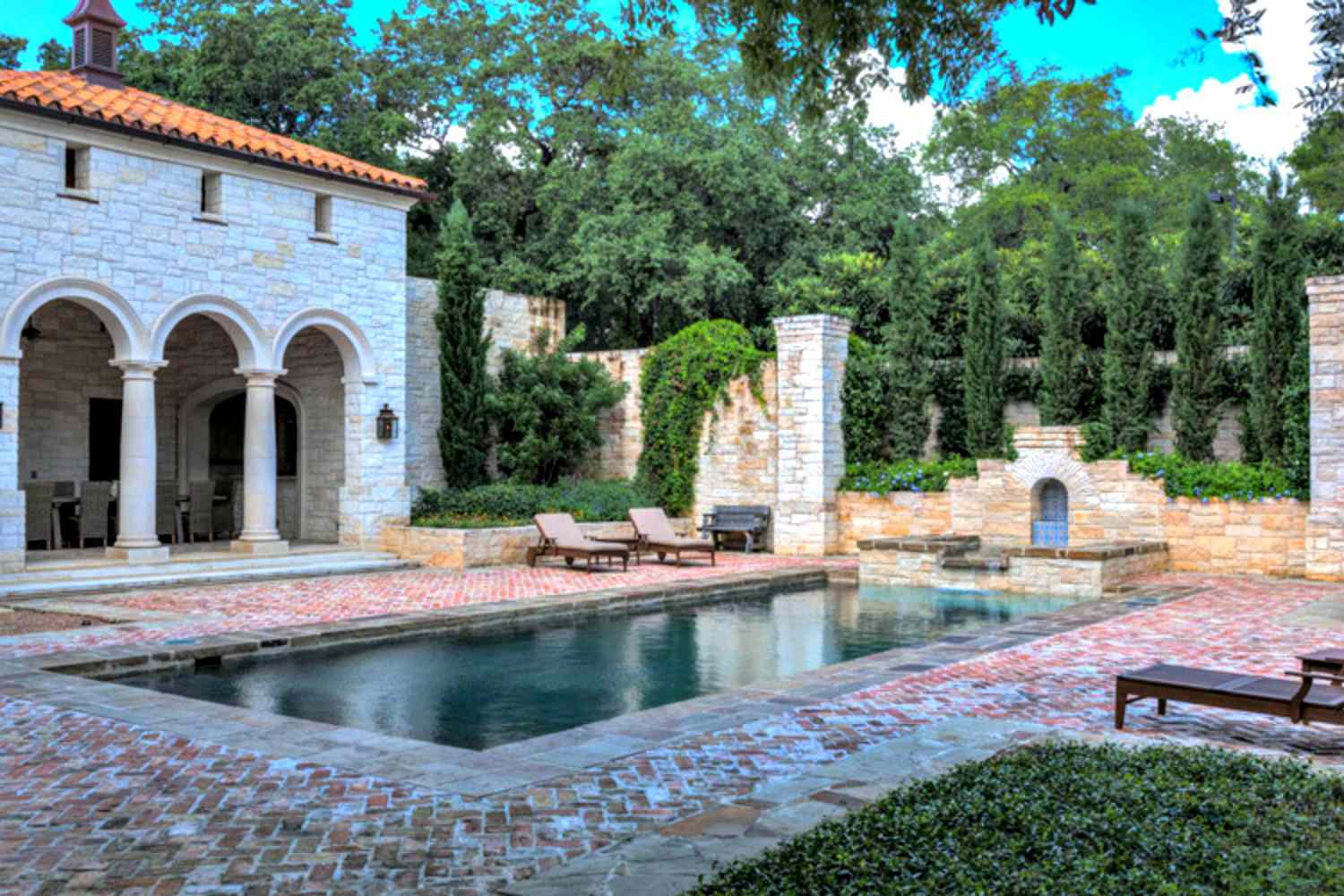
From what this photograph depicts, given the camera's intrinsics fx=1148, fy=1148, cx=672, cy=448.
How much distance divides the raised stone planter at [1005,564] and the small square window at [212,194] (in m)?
9.81

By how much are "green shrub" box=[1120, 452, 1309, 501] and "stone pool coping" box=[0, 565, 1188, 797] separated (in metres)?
3.76

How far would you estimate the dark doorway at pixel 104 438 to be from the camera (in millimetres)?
17688

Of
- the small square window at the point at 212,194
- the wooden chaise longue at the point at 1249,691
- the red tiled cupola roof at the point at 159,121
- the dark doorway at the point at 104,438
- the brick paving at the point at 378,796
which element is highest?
the red tiled cupola roof at the point at 159,121

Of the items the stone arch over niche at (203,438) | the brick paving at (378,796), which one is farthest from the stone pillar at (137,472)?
the brick paving at (378,796)

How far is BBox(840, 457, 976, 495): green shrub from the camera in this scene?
17.7 meters

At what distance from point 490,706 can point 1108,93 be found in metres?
30.4

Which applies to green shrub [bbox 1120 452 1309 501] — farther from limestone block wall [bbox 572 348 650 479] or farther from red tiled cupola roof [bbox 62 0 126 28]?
red tiled cupola roof [bbox 62 0 126 28]

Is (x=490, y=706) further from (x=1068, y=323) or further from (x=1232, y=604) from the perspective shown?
(x=1068, y=323)

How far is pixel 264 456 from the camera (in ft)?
53.3

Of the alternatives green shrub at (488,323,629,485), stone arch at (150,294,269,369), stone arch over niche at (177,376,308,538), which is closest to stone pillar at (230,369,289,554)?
stone arch at (150,294,269,369)

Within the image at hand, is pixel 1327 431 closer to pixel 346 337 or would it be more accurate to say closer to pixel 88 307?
pixel 346 337

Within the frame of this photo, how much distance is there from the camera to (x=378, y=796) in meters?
4.97

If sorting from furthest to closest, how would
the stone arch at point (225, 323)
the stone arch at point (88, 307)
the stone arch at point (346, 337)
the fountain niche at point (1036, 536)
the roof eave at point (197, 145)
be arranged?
1. the stone arch at point (346, 337)
2. the stone arch at point (225, 323)
3. the fountain niche at point (1036, 536)
4. the roof eave at point (197, 145)
5. the stone arch at point (88, 307)

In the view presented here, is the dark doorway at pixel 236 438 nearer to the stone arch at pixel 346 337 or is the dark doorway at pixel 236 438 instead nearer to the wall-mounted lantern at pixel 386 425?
the stone arch at pixel 346 337
